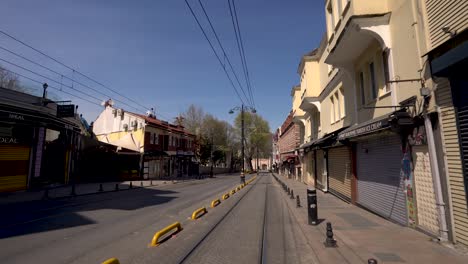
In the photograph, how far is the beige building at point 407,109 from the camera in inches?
260

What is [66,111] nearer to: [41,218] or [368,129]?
[41,218]

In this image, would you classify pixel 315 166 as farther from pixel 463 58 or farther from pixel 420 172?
pixel 463 58

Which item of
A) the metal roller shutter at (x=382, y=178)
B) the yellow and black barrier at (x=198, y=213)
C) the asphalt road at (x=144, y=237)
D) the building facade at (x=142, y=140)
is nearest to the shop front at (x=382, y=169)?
the metal roller shutter at (x=382, y=178)

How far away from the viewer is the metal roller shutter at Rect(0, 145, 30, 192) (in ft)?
60.3

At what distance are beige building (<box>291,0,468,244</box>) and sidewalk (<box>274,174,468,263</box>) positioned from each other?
0.51 m

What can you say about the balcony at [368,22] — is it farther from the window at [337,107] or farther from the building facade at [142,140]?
the building facade at [142,140]

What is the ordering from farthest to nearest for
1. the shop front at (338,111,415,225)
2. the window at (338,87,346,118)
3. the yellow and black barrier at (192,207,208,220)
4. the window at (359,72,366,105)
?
1. the window at (338,87,346,118)
2. the window at (359,72,366,105)
3. the yellow and black barrier at (192,207,208,220)
4. the shop front at (338,111,415,225)

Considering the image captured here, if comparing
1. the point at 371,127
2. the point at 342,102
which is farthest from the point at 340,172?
the point at 371,127

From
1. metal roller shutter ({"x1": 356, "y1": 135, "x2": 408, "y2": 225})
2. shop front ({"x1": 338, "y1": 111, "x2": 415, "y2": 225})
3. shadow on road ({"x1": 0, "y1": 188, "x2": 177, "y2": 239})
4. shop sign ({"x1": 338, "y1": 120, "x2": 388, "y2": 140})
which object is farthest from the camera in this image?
metal roller shutter ({"x1": 356, "y1": 135, "x2": 408, "y2": 225})

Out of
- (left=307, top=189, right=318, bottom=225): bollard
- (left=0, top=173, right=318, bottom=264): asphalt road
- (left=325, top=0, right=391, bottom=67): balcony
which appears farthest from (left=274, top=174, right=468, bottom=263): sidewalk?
(left=325, top=0, right=391, bottom=67): balcony

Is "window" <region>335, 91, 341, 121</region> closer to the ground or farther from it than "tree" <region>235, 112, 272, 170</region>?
closer to the ground

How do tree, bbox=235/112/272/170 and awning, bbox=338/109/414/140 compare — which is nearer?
awning, bbox=338/109/414/140

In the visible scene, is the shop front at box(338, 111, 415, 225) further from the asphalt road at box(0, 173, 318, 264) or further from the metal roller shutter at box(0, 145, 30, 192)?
the metal roller shutter at box(0, 145, 30, 192)

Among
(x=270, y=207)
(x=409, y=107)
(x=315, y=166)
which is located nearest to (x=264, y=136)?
(x=315, y=166)
